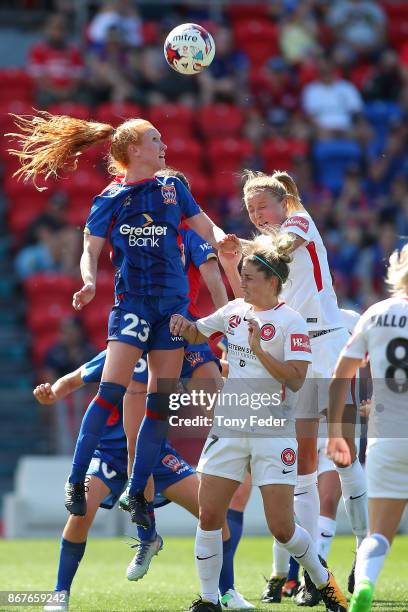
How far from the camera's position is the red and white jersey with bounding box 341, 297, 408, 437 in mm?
6008

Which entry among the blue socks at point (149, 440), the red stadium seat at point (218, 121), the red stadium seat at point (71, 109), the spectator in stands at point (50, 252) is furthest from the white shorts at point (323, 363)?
the red stadium seat at point (218, 121)

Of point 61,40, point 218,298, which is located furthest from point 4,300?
point 218,298

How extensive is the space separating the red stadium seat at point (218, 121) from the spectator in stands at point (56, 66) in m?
1.78

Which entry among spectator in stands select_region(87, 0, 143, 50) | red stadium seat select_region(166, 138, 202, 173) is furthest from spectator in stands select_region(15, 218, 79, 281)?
spectator in stands select_region(87, 0, 143, 50)

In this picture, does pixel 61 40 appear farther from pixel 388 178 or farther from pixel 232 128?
pixel 388 178

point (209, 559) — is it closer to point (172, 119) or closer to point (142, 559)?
point (142, 559)

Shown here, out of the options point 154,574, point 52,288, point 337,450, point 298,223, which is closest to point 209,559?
point 337,450

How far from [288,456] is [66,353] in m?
7.98

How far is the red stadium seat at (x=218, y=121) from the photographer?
17.9 metres

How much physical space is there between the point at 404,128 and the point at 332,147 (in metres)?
1.24

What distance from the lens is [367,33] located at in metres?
20.1

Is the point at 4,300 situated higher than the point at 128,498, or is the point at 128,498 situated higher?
the point at 4,300

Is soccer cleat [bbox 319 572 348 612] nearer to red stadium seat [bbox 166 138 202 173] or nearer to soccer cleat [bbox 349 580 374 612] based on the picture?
soccer cleat [bbox 349 580 374 612]

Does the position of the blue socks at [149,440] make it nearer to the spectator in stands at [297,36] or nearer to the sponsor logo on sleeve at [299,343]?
the sponsor logo on sleeve at [299,343]
